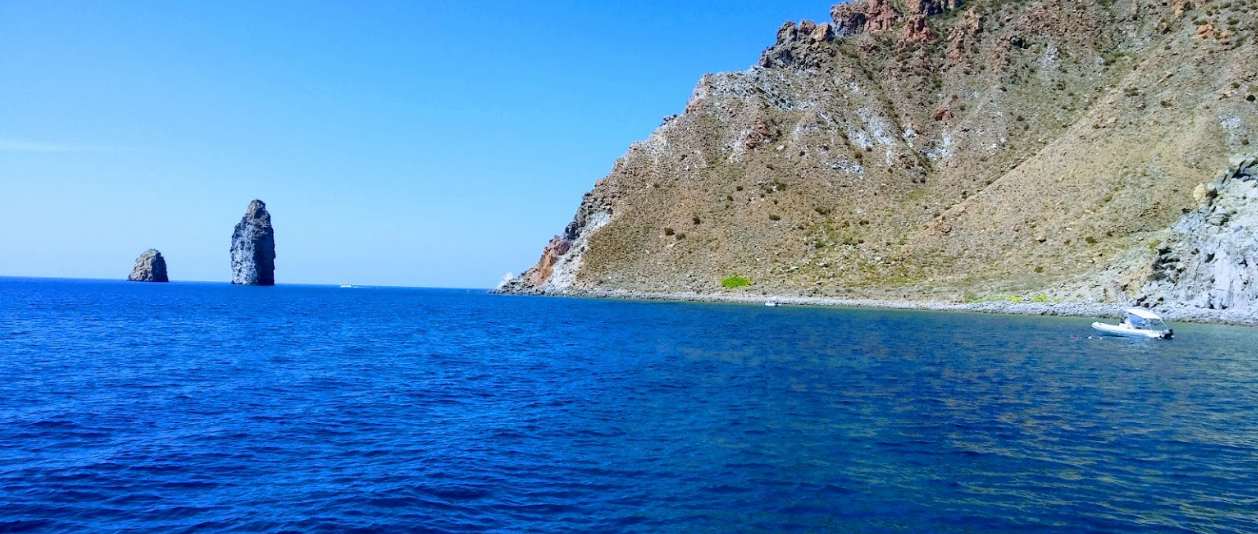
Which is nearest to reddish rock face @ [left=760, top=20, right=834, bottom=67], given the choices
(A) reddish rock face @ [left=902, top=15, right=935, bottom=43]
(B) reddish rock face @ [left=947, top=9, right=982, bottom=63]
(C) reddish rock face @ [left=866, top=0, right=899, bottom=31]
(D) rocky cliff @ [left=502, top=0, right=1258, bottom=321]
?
(D) rocky cliff @ [left=502, top=0, right=1258, bottom=321]

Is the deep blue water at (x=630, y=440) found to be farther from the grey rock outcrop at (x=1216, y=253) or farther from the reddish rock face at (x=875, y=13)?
the reddish rock face at (x=875, y=13)

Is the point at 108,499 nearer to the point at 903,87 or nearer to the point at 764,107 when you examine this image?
the point at 764,107

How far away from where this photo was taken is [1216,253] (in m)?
64.6

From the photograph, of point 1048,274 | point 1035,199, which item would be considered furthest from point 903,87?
point 1048,274

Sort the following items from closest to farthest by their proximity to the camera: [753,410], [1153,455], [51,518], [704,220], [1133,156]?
[51,518] < [1153,455] < [753,410] < [1133,156] < [704,220]

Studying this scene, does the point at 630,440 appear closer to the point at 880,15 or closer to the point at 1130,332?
the point at 1130,332

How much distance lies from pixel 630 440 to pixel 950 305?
6951cm

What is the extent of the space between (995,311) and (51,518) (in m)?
77.8

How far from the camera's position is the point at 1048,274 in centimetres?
8056

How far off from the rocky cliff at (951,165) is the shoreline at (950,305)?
181cm

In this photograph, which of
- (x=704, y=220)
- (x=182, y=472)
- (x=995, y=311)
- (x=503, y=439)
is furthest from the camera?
(x=704, y=220)

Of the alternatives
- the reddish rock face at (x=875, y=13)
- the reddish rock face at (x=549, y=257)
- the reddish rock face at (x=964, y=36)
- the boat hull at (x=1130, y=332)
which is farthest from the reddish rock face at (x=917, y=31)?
the boat hull at (x=1130, y=332)

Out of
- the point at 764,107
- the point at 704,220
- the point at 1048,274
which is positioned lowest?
the point at 1048,274

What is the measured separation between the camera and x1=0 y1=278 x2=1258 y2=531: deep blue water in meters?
13.5
